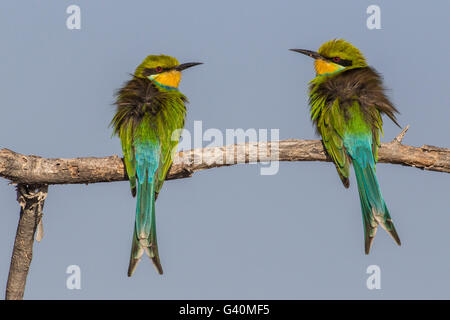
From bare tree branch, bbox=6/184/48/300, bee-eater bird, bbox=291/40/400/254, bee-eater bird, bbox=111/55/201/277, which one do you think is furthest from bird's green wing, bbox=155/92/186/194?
bee-eater bird, bbox=291/40/400/254

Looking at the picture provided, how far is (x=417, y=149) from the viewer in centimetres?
497

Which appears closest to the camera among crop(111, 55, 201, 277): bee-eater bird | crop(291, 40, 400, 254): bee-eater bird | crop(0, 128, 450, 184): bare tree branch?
crop(0, 128, 450, 184): bare tree branch

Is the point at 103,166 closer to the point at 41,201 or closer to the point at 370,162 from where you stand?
the point at 41,201

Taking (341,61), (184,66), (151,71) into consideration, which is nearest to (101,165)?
(151,71)

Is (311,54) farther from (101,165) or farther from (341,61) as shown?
(101,165)

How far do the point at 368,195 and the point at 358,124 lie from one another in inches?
23.5

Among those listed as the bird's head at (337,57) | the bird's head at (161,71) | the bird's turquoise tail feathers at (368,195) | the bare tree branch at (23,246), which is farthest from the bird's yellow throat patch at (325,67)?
the bare tree branch at (23,246)

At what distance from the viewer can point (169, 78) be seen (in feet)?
19.3

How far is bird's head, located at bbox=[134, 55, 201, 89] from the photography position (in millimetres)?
5855

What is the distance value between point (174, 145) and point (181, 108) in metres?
0.46

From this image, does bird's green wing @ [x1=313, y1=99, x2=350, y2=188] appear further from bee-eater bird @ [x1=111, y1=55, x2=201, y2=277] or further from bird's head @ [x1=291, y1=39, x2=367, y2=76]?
bee-eater bird @ [x1=111, y1=55, x2=201, y2=277]

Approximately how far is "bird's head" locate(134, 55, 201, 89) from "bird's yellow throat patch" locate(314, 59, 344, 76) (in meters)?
1.34

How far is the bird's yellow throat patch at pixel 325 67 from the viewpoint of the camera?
5.88 m

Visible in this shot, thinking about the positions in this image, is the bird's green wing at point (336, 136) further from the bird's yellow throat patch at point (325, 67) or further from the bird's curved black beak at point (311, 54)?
the bird's curved black beak at point (311, 54)
